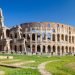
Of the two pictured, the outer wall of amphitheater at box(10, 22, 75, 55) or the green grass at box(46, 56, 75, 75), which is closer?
the green grass at box(46, 56, 75, 75)

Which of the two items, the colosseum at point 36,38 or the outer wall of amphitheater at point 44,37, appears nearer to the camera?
the colosseum at point 36,38

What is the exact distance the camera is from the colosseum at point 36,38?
126m

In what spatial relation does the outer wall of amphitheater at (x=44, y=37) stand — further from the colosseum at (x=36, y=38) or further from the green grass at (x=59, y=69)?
the green grass at (x=59, y=69)

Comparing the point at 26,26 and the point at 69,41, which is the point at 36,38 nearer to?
the point at 26,26

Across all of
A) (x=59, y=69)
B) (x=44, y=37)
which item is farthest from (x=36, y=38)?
(x=59, y=69)

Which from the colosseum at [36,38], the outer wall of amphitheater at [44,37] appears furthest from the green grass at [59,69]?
the outer wall of amphitheater at [44,37]

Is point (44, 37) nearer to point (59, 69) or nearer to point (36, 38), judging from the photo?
point (36, 38)

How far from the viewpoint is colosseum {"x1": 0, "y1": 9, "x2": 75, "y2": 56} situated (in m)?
126

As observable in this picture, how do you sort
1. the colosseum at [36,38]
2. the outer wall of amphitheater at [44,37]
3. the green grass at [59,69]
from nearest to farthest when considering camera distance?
the green grass at [59,69] < the colosseum at [36,38] < the outer wall of amphitheater at [44,37]

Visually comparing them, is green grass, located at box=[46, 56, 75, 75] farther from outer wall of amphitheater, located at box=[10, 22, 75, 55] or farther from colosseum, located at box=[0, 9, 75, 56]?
outer wall of amphitheater, located at box=[10, 22, 75, 55]

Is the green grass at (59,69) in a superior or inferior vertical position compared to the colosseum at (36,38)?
inferior

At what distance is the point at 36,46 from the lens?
425ft

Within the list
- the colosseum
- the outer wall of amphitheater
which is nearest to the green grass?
the colosseum

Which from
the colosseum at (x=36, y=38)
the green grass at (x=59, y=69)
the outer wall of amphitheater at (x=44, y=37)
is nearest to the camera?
the green grass at (x=59, y=69)
